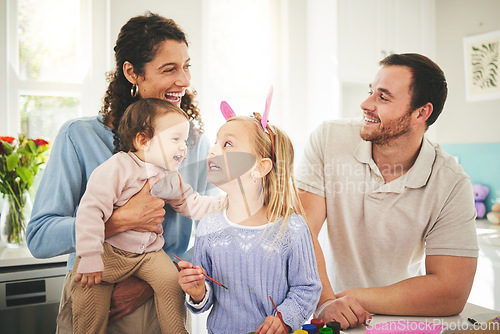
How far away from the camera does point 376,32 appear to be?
3.04m

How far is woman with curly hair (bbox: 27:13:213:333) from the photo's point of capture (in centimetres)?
82

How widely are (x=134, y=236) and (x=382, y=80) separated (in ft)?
2.71

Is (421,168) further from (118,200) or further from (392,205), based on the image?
(118,200)

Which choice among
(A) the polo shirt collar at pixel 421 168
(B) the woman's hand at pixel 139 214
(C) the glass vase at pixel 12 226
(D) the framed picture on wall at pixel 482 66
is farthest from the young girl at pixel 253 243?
(D) the framed picture on wall at pixel 482 66

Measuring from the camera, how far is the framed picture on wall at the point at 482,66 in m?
2.76

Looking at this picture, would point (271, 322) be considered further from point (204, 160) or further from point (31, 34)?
point (31, 34)

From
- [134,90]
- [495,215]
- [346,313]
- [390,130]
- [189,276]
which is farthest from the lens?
[495,215]

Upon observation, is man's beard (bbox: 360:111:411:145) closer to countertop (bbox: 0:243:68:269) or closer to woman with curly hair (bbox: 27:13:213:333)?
woman with curly hair (bbox: 27:13:213:333)

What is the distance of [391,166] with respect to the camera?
53.7 inches

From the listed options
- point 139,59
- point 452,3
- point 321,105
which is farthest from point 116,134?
point 452,3

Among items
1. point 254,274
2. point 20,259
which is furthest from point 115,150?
point 20,259

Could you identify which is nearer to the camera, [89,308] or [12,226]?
[89,308]

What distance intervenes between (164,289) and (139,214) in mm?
177

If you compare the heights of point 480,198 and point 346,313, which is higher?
point 480,198
